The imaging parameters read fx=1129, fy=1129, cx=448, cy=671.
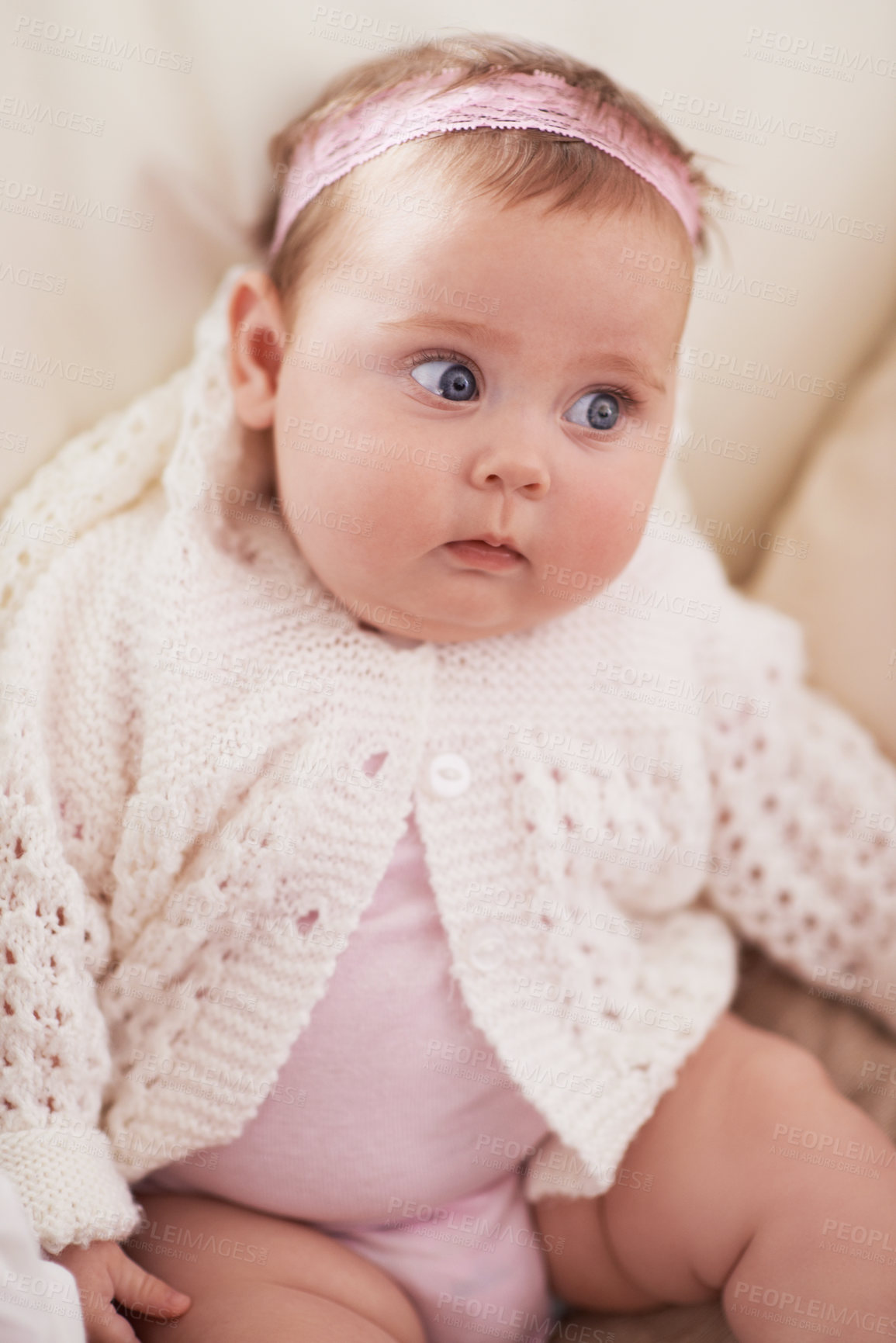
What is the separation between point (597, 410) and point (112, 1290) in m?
0.85

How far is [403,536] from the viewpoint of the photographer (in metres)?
0.96

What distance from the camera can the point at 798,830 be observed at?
3.99 ft

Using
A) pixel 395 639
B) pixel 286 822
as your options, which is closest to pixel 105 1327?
pixel 286 822

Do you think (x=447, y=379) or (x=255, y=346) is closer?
(x=447, y=379)

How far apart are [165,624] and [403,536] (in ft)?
0.78

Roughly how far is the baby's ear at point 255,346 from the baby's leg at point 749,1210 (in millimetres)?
780

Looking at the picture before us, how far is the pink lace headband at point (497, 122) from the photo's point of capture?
0.98m

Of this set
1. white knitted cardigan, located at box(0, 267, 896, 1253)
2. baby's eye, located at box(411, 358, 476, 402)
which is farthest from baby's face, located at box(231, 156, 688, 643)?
white knitted cardigan, located at box(0, 267, 896, 1253)

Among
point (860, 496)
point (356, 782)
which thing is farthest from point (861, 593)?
point (356, 782)

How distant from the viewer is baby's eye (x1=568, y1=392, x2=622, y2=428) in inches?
39.4

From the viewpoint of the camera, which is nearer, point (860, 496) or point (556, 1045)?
point (556, 1045)

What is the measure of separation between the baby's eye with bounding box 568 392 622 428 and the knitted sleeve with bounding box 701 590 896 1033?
0.33 metres

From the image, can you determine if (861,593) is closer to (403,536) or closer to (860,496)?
(860,496)

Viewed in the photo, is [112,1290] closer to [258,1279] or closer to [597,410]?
[258,1279]
